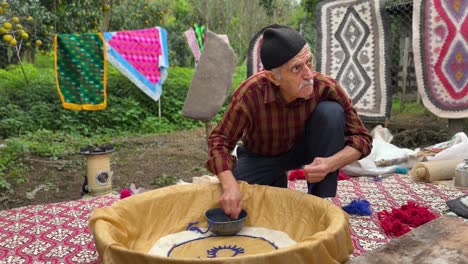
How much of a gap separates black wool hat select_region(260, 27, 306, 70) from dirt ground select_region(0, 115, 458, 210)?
6.44 feet

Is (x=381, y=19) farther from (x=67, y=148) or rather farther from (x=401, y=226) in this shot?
(x=67, y=148)

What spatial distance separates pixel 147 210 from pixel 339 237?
0.73 meters

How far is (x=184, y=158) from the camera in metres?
4.41

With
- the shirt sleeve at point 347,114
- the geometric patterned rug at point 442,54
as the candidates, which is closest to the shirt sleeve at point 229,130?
the shirt sleeve at point 347,114

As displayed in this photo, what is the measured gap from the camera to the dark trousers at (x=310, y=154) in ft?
5.52

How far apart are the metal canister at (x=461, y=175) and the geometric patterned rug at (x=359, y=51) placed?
1432mm

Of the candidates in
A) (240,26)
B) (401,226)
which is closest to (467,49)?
(401,226)

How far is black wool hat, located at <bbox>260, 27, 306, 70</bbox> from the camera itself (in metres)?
→ 1.52

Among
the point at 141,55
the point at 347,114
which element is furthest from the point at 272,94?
the point at 141,55

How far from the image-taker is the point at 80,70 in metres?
4.75

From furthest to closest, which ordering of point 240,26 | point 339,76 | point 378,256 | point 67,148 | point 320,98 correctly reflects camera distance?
point 240,26, point 67,148, point 339,76, point 320,98, point 378,256

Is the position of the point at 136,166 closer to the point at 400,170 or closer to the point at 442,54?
the point at 400,170

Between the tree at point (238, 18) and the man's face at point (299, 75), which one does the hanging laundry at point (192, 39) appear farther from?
the man's face at point (299, 75)

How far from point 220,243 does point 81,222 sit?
0.91m
